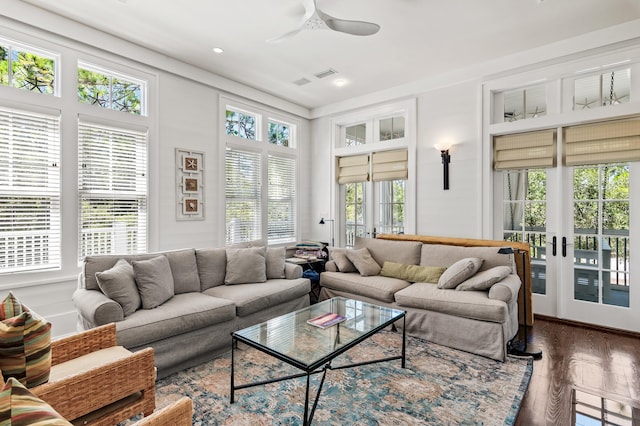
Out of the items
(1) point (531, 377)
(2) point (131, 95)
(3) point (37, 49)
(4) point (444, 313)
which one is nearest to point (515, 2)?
(4) point (444, 313)

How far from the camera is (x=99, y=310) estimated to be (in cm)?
235

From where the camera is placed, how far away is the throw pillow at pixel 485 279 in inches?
123

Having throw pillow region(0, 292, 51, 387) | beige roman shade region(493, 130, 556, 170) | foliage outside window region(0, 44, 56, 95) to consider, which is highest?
foliage outside window region(0, 44, 56, 95)

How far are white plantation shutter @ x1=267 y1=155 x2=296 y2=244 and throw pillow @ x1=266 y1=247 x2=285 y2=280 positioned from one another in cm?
144

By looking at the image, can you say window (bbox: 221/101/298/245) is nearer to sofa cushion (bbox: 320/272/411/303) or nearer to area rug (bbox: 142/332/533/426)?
sofa cushion (bbox: 320/272/411/303)

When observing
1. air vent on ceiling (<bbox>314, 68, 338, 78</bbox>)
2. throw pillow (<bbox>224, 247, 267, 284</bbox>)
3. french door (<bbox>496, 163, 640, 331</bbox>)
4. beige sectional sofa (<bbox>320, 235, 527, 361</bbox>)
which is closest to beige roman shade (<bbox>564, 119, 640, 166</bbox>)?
french door (<bbox>496, 163, 640, 331</bbox>)

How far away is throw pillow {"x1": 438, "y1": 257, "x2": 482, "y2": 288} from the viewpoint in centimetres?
334

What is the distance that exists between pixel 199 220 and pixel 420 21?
3.47 meters

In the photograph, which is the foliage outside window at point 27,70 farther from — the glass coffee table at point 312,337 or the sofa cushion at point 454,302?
the sofa cushion at point 454,302

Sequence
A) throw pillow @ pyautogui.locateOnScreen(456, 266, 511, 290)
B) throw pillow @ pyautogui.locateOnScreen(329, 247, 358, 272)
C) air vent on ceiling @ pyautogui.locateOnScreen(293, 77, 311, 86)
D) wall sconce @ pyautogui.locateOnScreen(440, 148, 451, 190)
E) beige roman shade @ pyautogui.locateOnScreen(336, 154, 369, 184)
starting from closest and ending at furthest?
throw pillow @ pyautogui.locateOnScreen(456, 266, 511, 290) < throw pillow @ pyautogui.locateOnScreen(329, 247, 358, 272) < wall sconce @ pyautogui.locateOnScreen(440, 148, 451, 190) < air vent on ceiling @ pyautogui.locateOnScreen(293, 77, 311, 86) < beige roman shade @ pyautogui.locateOnScreen(336, 154, 369, 184)

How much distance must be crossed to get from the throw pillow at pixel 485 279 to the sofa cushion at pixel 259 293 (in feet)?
5.68

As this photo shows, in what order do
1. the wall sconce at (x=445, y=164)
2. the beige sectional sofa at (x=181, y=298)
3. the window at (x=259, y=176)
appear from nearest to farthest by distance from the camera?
1. the beige sectional sofa at (x=181, y=298)
2. the wall sconce at (x=445, y=164)
3. the window at (x=259, y=176)

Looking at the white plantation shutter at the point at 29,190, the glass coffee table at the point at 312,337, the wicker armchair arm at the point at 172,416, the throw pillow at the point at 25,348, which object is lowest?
the glass coffee table at the point at 312,337

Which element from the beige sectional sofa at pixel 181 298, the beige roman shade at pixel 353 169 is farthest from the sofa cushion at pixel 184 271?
the beige roman shade at pixel 353 169
